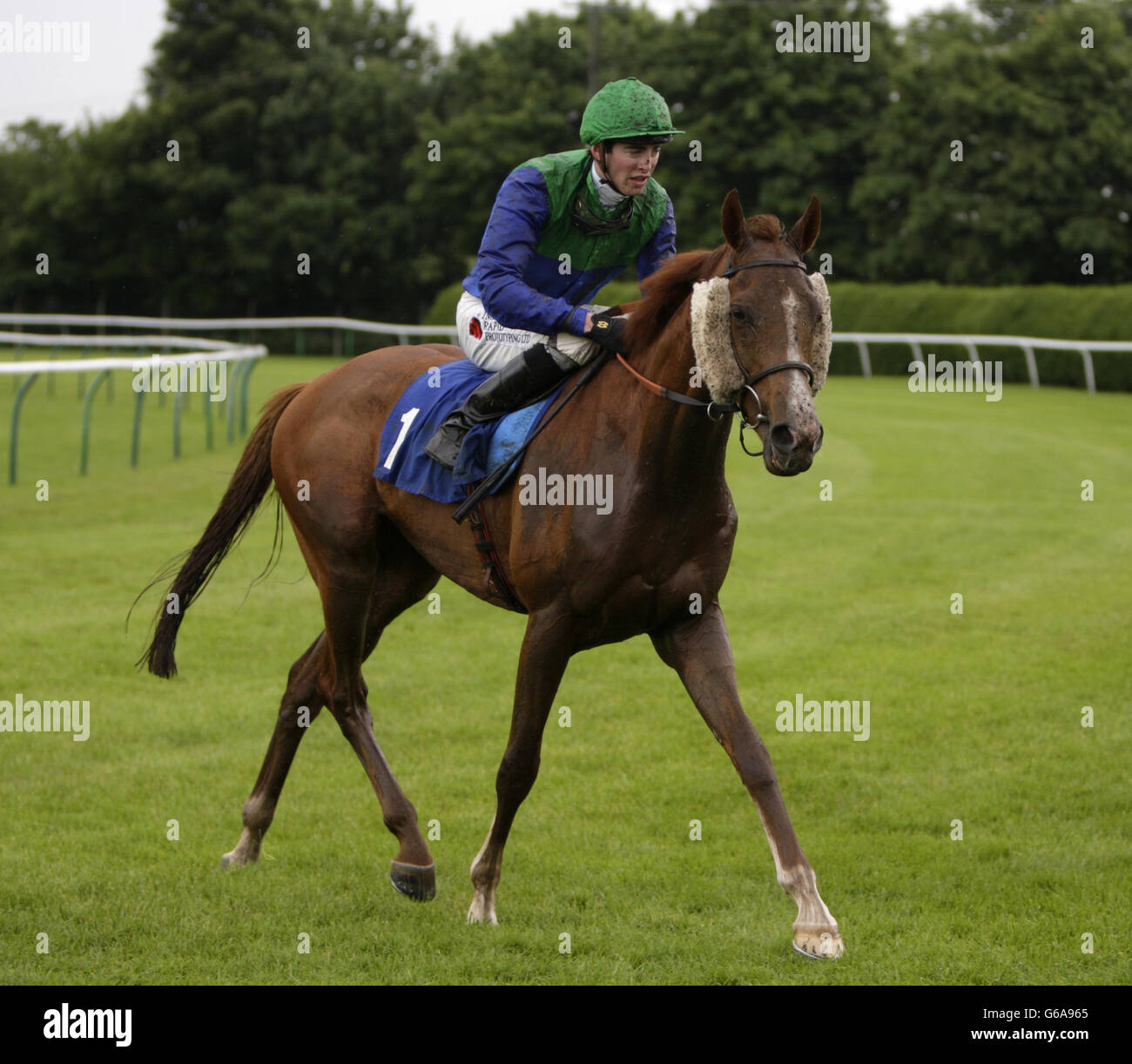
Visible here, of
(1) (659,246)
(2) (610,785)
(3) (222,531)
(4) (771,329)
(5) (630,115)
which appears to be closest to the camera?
(4) (771,329)

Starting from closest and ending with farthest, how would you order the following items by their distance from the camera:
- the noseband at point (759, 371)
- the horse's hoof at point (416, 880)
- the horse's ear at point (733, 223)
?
the noseband at point (759, 371)
the horse's ear at point (733, 223)
the horse's hoof at point (416, 880)

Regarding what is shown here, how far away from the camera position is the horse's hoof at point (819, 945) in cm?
371

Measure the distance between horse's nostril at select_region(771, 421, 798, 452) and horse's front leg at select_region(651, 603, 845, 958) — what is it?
2.79 feet

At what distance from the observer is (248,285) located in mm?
41469

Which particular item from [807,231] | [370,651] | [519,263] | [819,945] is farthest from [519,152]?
[819,945]

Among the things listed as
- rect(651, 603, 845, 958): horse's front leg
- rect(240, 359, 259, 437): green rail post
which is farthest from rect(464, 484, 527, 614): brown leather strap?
rect(240, 359, 259, 437): green rail post

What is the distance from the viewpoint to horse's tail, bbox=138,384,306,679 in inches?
219

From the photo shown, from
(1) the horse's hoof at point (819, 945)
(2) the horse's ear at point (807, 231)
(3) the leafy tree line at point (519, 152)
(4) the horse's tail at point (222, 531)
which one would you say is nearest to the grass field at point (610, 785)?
(1) the horse's hoof at point (819, 945)

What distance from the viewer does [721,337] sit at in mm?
3711

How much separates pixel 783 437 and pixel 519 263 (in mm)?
1361

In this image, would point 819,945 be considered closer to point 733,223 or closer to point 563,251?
point 733,223

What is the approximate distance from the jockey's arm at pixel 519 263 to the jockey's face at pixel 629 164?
0.75 feet

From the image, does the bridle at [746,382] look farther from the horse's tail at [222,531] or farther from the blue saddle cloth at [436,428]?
the horse's tail at [222,531]
